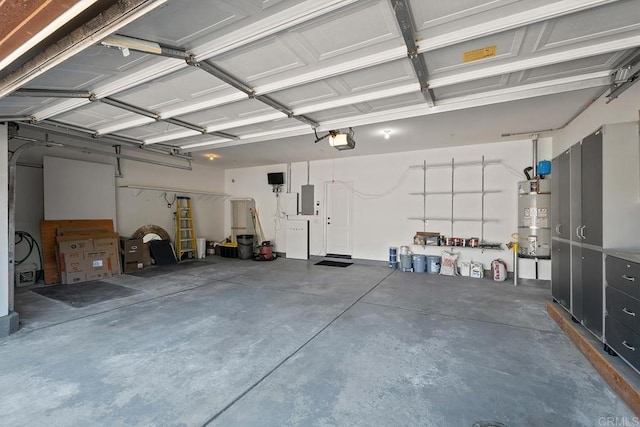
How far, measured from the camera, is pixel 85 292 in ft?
15.2

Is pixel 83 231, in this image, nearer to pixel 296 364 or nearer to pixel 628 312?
pixel 296 364

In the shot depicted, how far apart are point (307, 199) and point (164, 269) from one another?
13.2 ft

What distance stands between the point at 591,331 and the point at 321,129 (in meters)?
4.00

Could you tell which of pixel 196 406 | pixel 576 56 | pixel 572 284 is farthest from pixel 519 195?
pixel 196 406

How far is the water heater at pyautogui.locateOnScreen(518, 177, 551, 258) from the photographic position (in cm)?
500

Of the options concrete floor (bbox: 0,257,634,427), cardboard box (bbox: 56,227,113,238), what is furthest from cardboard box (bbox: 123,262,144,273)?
concrete floor (bbox: 0,257,634,427)

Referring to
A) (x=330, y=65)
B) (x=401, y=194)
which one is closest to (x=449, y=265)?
(x=401, y=194)

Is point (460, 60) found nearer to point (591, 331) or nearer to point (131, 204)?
point (591, 331)

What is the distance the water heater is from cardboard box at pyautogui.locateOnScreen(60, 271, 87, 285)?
8423mm

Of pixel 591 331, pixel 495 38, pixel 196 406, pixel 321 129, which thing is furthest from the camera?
pixel 321 129

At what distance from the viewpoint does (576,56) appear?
2326 mm

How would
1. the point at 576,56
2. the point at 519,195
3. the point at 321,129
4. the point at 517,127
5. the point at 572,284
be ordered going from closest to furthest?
the point at 576,56, the point at 572,284, the point at 321,129, the point at 517,127, the point at 519,195

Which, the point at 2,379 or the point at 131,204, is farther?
the point at 131,204

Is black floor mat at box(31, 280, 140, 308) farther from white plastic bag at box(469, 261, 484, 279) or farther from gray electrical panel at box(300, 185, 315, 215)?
white plastic bag at box(469, 261, 484, 279)
